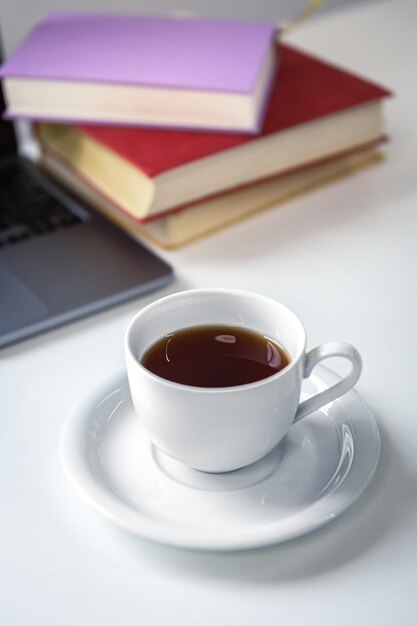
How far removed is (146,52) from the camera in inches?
37.7

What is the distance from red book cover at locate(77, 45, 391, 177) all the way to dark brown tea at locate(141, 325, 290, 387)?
0.91 ft

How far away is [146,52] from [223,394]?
0.60 m

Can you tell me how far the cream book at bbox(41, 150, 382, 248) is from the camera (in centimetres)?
86

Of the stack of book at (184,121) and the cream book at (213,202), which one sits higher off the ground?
the stack of book at (184,121)

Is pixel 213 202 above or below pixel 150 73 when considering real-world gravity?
below

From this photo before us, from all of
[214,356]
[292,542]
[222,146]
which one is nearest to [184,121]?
[222,146]

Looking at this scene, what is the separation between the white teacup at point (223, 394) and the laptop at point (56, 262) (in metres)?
0.20

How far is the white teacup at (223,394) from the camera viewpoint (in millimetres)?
485

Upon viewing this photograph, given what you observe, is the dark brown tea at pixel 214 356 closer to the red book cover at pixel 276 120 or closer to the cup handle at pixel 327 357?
the cup handle at pixel 327 357

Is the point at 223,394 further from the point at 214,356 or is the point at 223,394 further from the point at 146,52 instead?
the point at 146,52

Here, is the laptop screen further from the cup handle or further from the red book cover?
the cup handle

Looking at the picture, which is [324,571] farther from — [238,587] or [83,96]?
[83,96]

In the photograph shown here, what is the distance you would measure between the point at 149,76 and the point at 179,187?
152 mm

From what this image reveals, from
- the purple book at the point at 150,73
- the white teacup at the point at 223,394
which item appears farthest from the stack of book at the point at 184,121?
the white teacup at the point at 223,394
